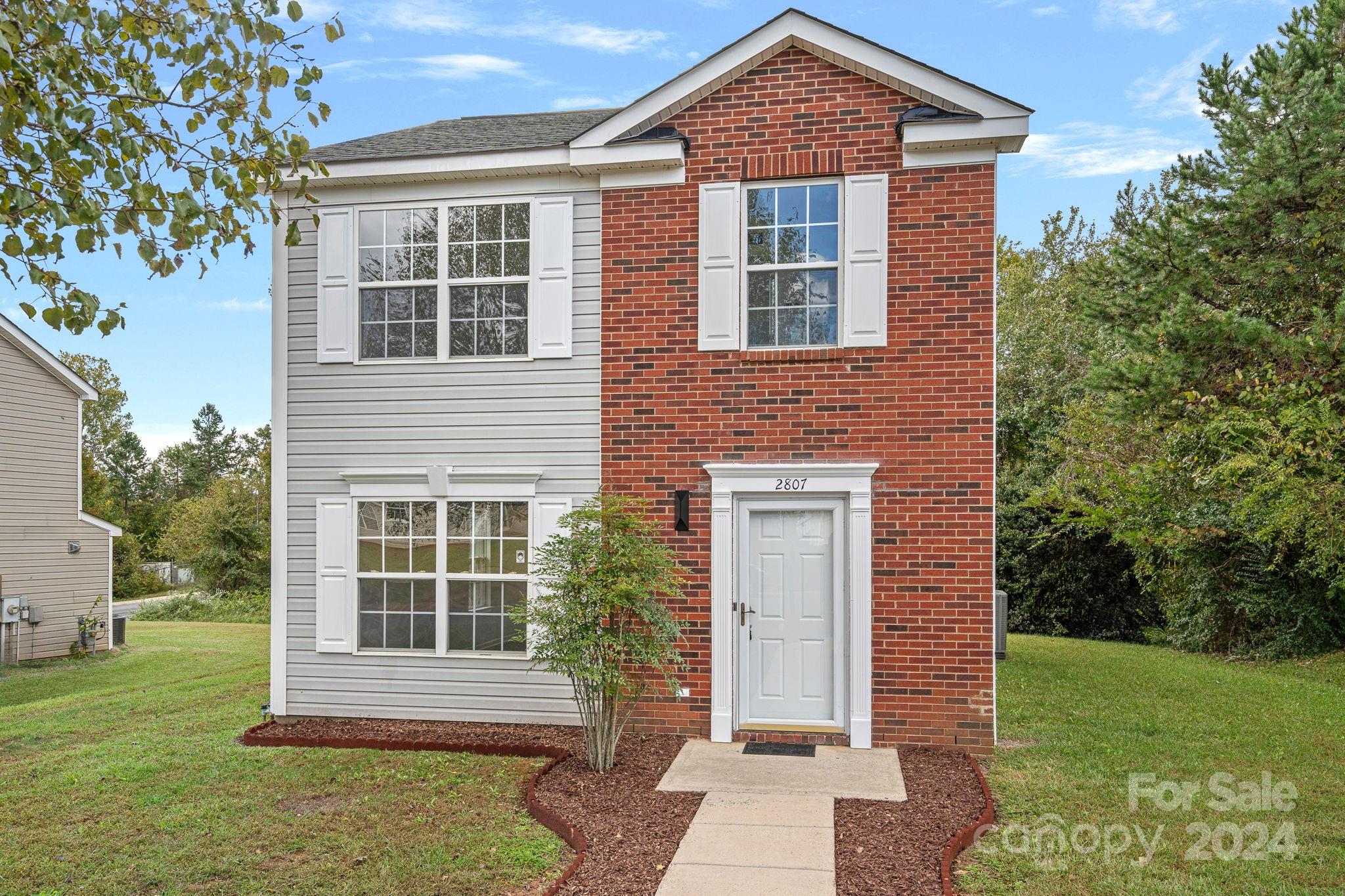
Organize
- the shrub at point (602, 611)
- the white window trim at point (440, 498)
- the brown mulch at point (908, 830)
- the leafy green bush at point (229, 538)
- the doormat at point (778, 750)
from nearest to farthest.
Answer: the brown mulch at point (908, 830) → the shrub at point (602, 611) → the doormat at point (778, 750) → the white window trim at point (440, 498) → the leafy green bush at point (229, 538)

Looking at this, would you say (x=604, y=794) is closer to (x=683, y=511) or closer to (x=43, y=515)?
(x=683, y=511)

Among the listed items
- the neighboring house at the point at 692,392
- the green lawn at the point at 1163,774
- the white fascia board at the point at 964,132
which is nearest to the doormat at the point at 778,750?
the neighboring house at the point at 692,392

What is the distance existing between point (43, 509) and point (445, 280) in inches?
564

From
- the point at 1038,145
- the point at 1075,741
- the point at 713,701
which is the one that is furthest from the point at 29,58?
the point at 1038,145

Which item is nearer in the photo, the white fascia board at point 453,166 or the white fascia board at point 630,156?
the white fascia board at point 630,156

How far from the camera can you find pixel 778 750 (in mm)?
7836

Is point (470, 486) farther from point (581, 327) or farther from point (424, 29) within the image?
point (424, 29)

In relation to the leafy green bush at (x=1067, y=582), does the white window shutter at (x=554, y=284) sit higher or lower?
higher

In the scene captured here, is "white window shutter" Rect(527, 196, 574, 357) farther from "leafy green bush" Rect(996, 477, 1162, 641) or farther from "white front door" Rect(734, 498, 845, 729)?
"leafy green bush" Rect(996, 477, 1162, 641)

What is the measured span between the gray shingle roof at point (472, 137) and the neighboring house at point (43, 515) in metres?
12.0

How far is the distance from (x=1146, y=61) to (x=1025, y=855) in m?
13.5

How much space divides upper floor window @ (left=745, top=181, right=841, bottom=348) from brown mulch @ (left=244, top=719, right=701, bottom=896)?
386cm

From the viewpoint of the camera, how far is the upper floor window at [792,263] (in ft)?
27.1

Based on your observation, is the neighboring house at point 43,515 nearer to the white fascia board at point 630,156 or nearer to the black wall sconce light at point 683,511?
the white fascia board at point 630,156
